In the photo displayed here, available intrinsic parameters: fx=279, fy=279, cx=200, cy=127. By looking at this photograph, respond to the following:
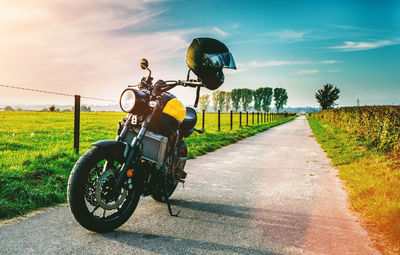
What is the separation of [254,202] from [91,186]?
2.22 m

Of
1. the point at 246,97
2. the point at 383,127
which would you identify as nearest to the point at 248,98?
the point at 246,97

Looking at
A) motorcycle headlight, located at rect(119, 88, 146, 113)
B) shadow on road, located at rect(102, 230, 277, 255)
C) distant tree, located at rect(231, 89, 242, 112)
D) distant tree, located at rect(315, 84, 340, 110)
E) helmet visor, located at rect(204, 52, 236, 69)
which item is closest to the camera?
shadow on road, located at rect(102, 230, 277, 255)

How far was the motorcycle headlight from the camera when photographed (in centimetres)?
269

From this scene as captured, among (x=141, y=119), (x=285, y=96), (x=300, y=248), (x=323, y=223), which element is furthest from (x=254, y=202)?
(x=285, y=96)

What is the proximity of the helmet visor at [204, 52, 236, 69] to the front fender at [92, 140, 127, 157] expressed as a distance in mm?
1209

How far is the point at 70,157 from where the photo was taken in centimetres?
551

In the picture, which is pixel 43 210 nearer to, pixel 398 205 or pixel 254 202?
pixel 254 202

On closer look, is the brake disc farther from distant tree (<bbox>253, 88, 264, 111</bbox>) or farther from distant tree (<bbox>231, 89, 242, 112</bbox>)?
distant tree (<bbox>253, 88, 264, 111</bbox>)

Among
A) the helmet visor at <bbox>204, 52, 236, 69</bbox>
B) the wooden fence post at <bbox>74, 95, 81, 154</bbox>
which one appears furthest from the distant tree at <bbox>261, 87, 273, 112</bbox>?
the helmet visor at <bbox>204, 52, 236, 69</bbox>

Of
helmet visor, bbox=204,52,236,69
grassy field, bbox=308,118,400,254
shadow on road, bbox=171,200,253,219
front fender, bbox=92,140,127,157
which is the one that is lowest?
shadow on road, bbox=171,200,253,219

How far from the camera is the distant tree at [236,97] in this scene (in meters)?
115

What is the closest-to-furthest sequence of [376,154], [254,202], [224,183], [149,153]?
[149,153] < [254,202] < [224,183] < [376,154]

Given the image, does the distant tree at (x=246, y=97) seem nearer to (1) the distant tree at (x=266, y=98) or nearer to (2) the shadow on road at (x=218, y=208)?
(1) the distant tree at (x=266, y=98)

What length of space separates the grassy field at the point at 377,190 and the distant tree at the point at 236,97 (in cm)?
10827
